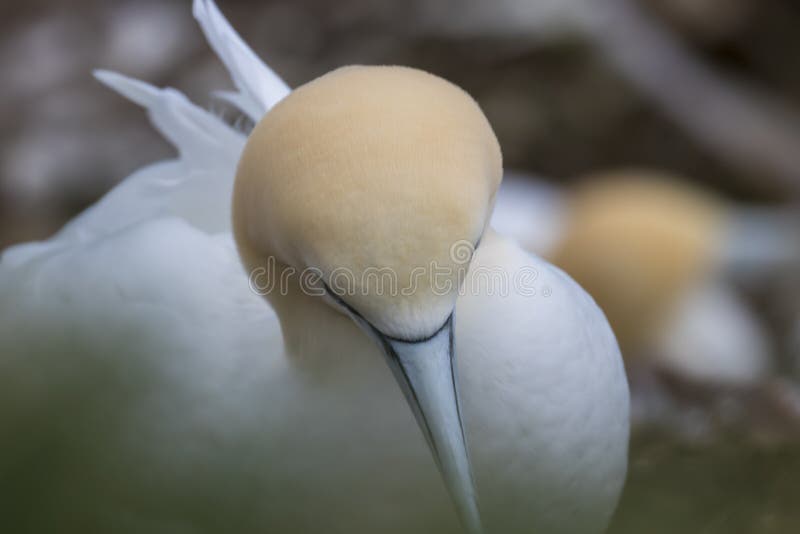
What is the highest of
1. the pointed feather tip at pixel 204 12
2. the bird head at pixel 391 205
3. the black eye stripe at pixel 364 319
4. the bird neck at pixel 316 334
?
the bird head at pixel 391 205

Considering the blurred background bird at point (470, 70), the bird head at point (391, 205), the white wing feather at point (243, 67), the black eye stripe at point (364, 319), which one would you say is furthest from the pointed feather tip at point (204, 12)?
the blurred background bird at point (470, 70)

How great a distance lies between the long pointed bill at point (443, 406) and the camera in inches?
79.0

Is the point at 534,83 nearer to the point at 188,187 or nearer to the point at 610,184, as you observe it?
the point at 610,184

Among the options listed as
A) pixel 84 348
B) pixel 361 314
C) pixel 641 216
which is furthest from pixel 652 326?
pixel 84 348

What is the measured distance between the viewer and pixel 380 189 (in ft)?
6.00

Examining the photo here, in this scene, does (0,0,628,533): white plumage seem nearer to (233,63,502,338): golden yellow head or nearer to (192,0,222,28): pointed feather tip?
(233,63,502,338): golden yellow head

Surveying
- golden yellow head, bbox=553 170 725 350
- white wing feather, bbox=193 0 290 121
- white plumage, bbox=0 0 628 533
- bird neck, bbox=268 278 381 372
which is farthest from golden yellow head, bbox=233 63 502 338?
golden yellow head, bbox=553 170 725 350

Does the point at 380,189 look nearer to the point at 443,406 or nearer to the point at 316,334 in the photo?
the point at 443,406

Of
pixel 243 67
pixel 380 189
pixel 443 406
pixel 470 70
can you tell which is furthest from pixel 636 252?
pixel 380 189

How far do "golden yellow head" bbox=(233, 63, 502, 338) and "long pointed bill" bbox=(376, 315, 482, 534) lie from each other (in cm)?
6

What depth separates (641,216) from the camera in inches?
270

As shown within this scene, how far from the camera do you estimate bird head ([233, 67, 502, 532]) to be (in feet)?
6.02

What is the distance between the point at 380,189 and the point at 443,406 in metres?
0.41

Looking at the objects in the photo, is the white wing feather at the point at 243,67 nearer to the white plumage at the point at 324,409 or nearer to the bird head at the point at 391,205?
the white plumage at the point at 324,409
